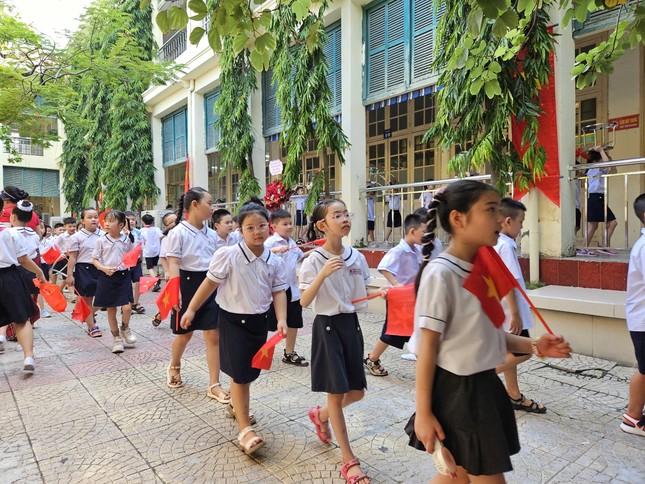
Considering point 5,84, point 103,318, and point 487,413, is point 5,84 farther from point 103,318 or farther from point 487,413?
point 487,413

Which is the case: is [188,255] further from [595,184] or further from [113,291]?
[595,184]

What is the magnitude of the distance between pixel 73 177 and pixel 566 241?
1974 cm

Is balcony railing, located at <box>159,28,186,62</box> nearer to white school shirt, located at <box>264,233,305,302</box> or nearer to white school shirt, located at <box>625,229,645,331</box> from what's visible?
white school shirt, located at <box>264,233,305,302</box>

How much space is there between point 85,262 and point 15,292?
212 cm

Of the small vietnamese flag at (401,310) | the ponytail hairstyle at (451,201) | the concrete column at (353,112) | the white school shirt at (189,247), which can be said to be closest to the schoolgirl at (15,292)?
the white school shirt at (189,247)

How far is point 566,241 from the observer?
571cm

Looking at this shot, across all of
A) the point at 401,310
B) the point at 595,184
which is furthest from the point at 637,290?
the point at 595,184

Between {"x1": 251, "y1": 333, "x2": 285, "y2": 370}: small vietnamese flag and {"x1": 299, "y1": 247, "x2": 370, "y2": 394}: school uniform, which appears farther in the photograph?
{"x1": 251, "y1": 333, "x2": 285, "y2": 370}: small vietnamese flag

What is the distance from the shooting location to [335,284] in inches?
113

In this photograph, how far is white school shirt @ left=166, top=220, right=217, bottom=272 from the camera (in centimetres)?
414

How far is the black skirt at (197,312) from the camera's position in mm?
3977

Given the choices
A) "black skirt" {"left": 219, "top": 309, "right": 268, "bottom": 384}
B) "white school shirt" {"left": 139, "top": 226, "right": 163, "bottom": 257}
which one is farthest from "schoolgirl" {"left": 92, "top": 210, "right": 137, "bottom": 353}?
"white school shirt" {"left": 139, "top": 226, "right": 163, "bottom": 257}

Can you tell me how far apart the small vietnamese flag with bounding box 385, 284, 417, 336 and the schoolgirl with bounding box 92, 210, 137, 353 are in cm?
→ 368

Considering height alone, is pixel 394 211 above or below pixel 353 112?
below
